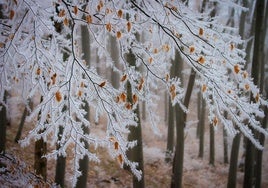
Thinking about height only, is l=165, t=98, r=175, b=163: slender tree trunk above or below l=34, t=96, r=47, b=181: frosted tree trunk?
below

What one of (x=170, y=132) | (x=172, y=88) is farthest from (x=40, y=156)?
(x=170, y=132)

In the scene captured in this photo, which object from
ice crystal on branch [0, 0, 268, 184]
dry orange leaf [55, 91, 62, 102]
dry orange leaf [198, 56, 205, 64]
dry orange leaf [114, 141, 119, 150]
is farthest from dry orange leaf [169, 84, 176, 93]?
dry orange leaf [55, 91, 62, 102]

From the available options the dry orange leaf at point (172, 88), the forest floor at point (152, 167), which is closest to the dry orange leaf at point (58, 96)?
the dry orange leaf at point (172, 88)

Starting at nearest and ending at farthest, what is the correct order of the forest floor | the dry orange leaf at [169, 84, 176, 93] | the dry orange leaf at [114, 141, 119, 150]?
the dry orange leaf at [114, 141, 119, 150] < the dry orange leaf at [169, 84, 176, 93] < the forest floor

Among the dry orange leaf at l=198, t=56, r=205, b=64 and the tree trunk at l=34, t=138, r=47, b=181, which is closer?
the dry orange leaf at l=198, t=56, r=205, b=64

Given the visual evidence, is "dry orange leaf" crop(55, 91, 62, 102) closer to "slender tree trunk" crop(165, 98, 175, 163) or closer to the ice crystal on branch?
the ice crystal on branch

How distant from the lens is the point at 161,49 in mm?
3516

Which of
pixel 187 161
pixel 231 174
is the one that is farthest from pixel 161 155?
pixel 231 174

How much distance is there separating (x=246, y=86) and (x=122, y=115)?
1.54 metres

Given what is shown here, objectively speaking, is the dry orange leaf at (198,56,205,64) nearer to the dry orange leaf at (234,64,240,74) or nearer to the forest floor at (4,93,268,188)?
the dry orange leaf at (234,64,240,74)

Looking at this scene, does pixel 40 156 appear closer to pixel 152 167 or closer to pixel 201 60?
pixel 201 60

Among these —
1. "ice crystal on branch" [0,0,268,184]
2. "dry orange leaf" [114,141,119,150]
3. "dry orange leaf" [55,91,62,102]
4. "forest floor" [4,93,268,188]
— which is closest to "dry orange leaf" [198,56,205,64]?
"ice crystal on branch" [0,0,268,184]

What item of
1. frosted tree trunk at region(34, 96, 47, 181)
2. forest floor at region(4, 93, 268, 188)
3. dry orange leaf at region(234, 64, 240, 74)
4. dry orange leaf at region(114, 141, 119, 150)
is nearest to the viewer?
dry orange leaf at region(114, 141, 119, 150)

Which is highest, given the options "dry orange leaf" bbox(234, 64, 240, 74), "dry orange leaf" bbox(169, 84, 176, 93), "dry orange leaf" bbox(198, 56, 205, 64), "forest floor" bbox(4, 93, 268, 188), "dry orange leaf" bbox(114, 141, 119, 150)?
"dry orange leaf" bbox(198, 56, 205, 64)
